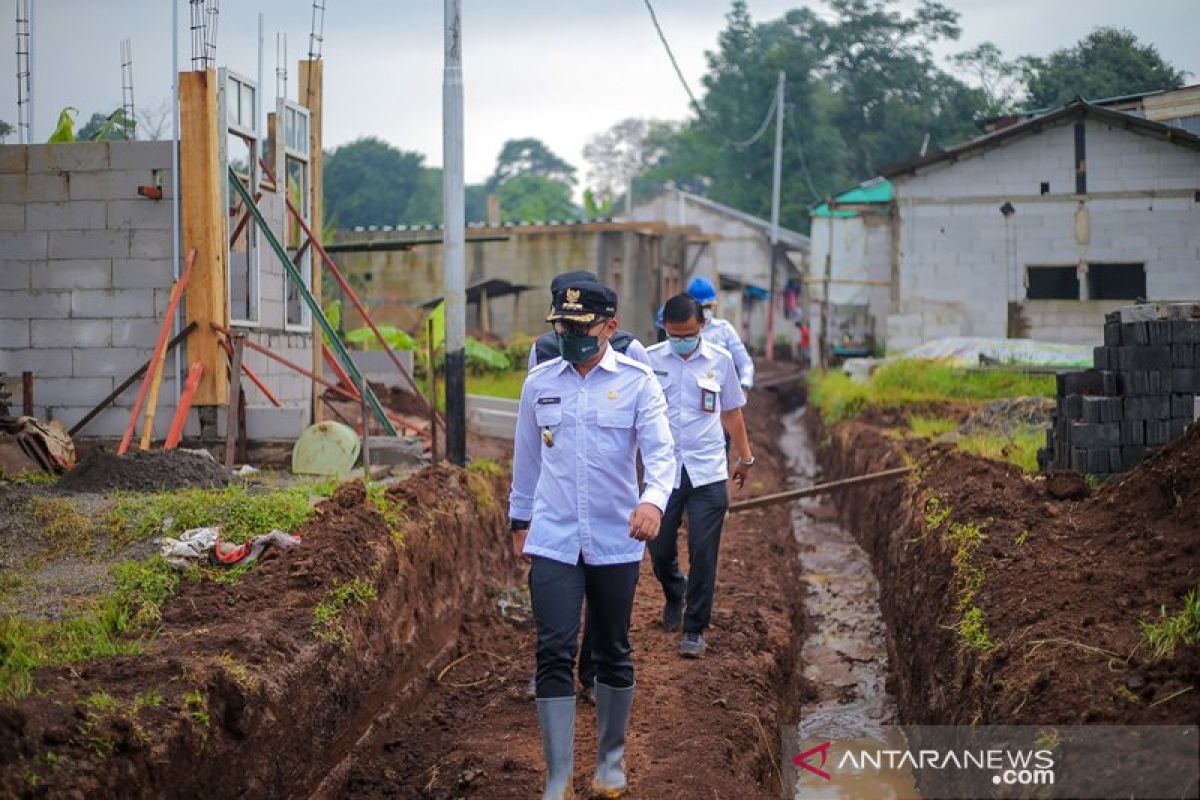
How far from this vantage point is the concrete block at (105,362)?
42.6ft

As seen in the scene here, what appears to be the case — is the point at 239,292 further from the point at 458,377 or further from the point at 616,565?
the point at 616,565

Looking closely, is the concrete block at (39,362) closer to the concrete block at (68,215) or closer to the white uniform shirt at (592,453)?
the concrete block at (68,215)

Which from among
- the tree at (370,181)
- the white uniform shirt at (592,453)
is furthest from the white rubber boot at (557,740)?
the tree at (370,181)

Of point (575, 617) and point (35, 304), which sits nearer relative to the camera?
point (575, 617)

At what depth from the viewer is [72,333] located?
1300 centimetres

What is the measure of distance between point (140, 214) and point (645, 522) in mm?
8574

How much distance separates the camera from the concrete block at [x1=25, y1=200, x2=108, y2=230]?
42.4ft

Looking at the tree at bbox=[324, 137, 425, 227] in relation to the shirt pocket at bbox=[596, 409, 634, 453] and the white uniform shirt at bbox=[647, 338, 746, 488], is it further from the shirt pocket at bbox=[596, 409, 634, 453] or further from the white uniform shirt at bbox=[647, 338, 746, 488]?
the shirt pocket at bbox=[596, 409, 634, 453]

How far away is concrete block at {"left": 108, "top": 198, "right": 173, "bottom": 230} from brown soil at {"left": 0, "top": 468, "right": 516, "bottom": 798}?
3.83 m

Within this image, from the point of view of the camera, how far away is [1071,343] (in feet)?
77.3

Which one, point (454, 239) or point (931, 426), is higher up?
point (454, 239)

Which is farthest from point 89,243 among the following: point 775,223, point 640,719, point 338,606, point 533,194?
point 533,194

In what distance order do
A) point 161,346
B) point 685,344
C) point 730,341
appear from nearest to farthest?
point 685,344 → point 730,341 → point 161,346

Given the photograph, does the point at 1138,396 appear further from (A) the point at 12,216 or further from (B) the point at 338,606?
(A) the point at 12,216
